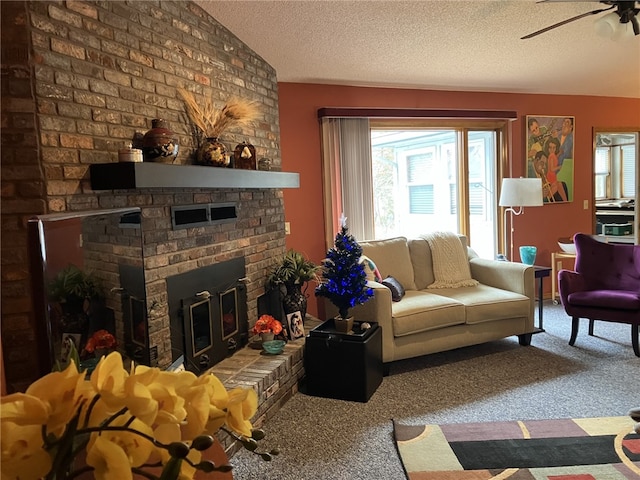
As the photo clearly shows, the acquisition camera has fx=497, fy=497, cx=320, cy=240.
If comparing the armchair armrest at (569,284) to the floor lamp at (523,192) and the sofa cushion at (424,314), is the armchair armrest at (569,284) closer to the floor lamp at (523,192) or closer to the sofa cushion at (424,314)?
the floor lamp at (523,192)

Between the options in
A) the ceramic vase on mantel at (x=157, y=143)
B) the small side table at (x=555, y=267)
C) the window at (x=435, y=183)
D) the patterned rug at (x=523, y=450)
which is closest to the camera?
the patterned rug at (x=523, y=450)

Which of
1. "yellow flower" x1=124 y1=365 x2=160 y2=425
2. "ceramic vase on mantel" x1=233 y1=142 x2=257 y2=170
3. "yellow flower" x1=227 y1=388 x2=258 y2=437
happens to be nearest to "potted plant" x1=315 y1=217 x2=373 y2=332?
"ceramic vase on mantel" x1=233 y1=142 x2=257 y2=170

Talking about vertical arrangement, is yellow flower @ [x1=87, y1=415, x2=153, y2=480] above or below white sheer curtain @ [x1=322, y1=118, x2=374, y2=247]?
below

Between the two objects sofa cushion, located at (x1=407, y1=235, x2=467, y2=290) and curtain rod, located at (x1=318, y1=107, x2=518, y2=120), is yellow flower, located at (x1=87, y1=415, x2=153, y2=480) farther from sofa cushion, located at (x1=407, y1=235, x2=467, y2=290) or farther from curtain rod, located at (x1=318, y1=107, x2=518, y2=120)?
curtain rod, located at (x1=318, y1=107, x2=518, y2=120)

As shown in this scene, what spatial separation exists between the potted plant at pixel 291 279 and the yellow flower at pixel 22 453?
3.07 metres

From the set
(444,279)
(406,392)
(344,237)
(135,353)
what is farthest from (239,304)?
(444,279)

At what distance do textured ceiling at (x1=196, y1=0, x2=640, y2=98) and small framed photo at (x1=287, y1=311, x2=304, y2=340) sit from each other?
6.43 ft

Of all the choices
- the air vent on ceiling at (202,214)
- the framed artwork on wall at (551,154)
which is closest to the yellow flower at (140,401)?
the air vent on ceiling at (202,214)

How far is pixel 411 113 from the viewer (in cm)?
475

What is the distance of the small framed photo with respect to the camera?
3.55m

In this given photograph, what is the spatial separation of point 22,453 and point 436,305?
334 cm

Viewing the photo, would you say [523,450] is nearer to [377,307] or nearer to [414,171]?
[377,307]

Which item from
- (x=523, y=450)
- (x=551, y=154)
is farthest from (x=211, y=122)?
(x=551, y=154)

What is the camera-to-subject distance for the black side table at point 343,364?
3158 mm
